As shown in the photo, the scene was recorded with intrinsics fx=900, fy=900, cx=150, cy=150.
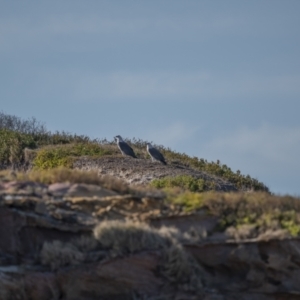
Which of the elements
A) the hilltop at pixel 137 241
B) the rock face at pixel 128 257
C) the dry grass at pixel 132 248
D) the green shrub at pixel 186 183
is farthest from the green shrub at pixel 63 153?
the dry grass at pixel 132 248

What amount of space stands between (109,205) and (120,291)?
1.54 meters

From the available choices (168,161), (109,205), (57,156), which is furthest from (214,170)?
(109,205)

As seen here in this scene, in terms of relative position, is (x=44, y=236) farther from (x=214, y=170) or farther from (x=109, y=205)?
(x=214, y=170)

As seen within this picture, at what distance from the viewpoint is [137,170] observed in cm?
2581

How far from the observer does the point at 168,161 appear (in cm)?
2917

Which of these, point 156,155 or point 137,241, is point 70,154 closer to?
point 156,155

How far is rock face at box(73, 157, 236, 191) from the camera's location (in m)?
25.0

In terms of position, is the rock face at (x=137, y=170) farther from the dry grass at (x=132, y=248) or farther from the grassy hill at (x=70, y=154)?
the dry grass at (x=132, y=248)

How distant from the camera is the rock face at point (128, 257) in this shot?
518 inches

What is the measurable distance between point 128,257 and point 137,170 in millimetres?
12687

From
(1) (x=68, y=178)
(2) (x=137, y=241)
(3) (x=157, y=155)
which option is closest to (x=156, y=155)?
(3) (x=157, y=155)

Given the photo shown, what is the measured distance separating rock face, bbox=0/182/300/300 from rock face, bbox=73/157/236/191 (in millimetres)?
10321

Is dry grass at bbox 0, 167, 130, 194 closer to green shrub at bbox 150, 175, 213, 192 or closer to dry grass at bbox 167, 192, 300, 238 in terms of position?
dry grass at bbox 167, 192, 300, 238

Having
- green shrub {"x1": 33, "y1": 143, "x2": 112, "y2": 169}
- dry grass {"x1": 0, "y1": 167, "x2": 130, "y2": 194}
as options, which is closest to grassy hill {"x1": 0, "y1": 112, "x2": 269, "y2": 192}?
green shrub {"x1": 33, "y1": 143, "x2": 112, "y2": 169}
